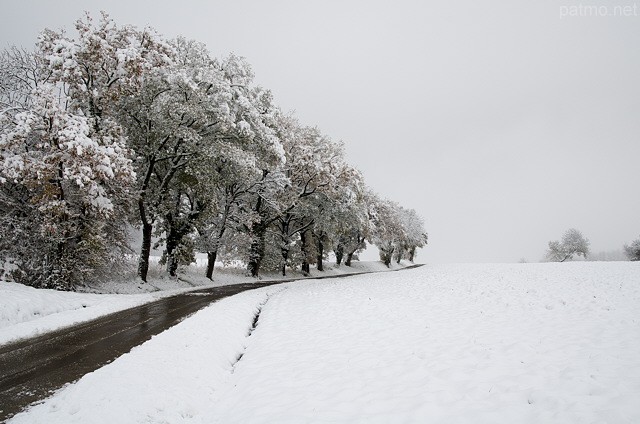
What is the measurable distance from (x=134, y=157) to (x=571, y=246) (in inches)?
3721

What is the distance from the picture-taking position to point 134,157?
19.6 meters

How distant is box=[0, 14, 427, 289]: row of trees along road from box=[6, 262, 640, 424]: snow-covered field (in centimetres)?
875

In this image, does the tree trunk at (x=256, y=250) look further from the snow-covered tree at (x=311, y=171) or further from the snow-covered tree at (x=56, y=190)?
the snow-covered tree at (x=56, y=190)

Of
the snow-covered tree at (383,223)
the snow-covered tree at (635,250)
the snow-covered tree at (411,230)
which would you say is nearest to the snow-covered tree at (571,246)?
the snow-covered tree at (635,250)

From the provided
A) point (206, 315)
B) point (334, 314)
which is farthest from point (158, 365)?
point (334, 314)

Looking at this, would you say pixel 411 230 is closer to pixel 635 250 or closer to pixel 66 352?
pixel 635 250

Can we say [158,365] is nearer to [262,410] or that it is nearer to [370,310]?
[262,410]

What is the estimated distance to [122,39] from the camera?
1733 cm

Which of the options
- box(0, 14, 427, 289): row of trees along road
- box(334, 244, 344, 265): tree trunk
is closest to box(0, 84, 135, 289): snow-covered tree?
box(0, 14, 427, 289): row of trees along road

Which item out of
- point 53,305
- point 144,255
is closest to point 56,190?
point 53,305

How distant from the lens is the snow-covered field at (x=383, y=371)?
4.97 meters

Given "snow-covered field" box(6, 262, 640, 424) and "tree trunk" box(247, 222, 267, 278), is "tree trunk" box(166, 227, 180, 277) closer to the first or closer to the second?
"tree trunk" box(247, 222, 267, 278)

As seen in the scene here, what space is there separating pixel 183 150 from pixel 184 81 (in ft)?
15.5

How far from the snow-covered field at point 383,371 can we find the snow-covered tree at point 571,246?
3268 inches
